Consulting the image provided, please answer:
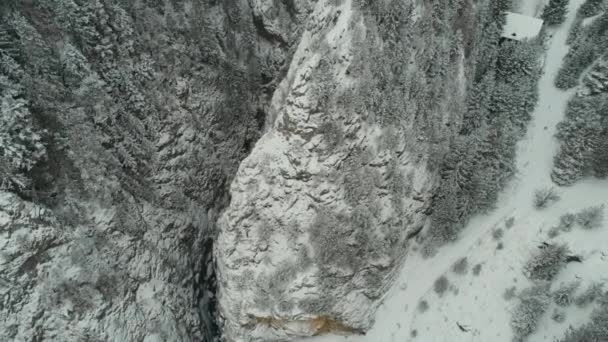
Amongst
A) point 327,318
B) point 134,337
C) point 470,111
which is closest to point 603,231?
point 470,111

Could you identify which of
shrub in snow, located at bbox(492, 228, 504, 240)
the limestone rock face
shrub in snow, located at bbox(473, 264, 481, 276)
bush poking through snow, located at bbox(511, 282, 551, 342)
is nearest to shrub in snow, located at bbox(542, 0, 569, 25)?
the limestone rock face

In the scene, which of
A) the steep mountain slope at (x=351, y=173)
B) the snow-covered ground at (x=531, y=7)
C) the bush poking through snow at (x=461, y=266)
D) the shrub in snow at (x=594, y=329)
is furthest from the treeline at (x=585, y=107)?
the bush poking through snow at (x=461, y=266)

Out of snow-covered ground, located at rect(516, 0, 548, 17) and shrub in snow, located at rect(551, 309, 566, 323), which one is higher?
snow-covered ground, located at rect(516, 0, 548, 17)

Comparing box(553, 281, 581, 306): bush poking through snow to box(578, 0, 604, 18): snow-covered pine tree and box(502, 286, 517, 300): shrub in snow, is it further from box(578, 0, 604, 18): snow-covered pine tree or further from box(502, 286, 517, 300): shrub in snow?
box(578, 0, 604, 18): snow-covered pine tree

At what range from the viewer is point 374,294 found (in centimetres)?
3278

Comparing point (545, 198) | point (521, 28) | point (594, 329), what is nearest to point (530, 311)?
point (594, 329)

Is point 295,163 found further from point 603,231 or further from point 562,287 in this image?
point 603,231

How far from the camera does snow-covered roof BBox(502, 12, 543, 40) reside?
42.2 m

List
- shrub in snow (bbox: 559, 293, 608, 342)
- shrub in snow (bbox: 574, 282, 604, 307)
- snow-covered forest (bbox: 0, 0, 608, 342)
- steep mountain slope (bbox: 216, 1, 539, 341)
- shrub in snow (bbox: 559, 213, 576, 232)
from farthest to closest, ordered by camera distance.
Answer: shrub in snow (bbox: 559, 213, 576, 232) → steep mountain slope (bbox: 216, 1, 539, 341) → snow-covered forest (bbox: 0, 0, 608, 342) → shrub in snow (bbox: 574, 282, 604, 307) → shrub in snow (bbox: 559, 293, 608, 342)

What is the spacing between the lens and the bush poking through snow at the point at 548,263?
27.8m

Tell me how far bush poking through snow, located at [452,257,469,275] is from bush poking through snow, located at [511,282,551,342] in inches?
193

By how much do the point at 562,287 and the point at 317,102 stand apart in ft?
83.2

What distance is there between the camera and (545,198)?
103 ft

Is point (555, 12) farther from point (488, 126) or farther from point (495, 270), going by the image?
point (495, 270)
